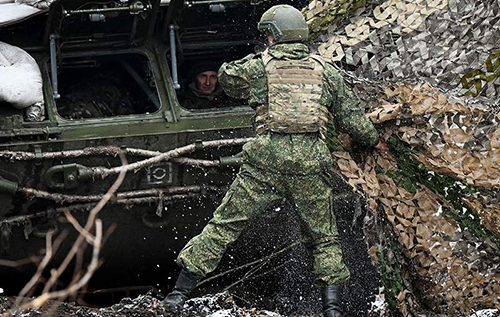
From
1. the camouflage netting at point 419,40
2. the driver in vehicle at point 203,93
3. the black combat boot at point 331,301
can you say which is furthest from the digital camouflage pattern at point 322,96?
the driver in vehicle at point 203,93

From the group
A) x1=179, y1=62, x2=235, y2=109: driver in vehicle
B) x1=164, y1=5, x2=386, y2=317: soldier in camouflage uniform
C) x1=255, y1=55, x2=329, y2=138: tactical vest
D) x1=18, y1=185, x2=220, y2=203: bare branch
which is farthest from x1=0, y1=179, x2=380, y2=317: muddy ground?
x1=179, y1=62, x2=235, y2=109: driver in vehicle

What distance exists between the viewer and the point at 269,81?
495cm

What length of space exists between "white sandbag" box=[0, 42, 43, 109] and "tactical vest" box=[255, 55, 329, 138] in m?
1.65

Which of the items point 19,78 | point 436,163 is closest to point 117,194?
point 19,78

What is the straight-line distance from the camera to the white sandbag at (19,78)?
579cm

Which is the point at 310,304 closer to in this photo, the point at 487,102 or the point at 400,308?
the point at 400,308

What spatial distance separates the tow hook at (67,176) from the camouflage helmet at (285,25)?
1390 millimetres

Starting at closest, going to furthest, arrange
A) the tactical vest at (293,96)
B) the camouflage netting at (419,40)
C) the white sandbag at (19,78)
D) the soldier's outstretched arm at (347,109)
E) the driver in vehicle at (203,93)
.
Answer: the tactical vest at (293,96) < the soldier's outstretched arm at (347,109) < the camouflage netting at (419,40) < the white sandbag at (19,78) < the driver in vehicle at (203,93)

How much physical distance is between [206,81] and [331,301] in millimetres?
2448

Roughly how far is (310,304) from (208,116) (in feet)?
4.41

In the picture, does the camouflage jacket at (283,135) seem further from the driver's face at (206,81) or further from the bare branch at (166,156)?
the driver's face at (206,81)

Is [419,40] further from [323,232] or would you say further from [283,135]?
[323,232]

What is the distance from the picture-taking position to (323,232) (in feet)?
16.6

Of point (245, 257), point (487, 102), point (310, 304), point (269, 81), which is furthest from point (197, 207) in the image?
point (487, 102)
